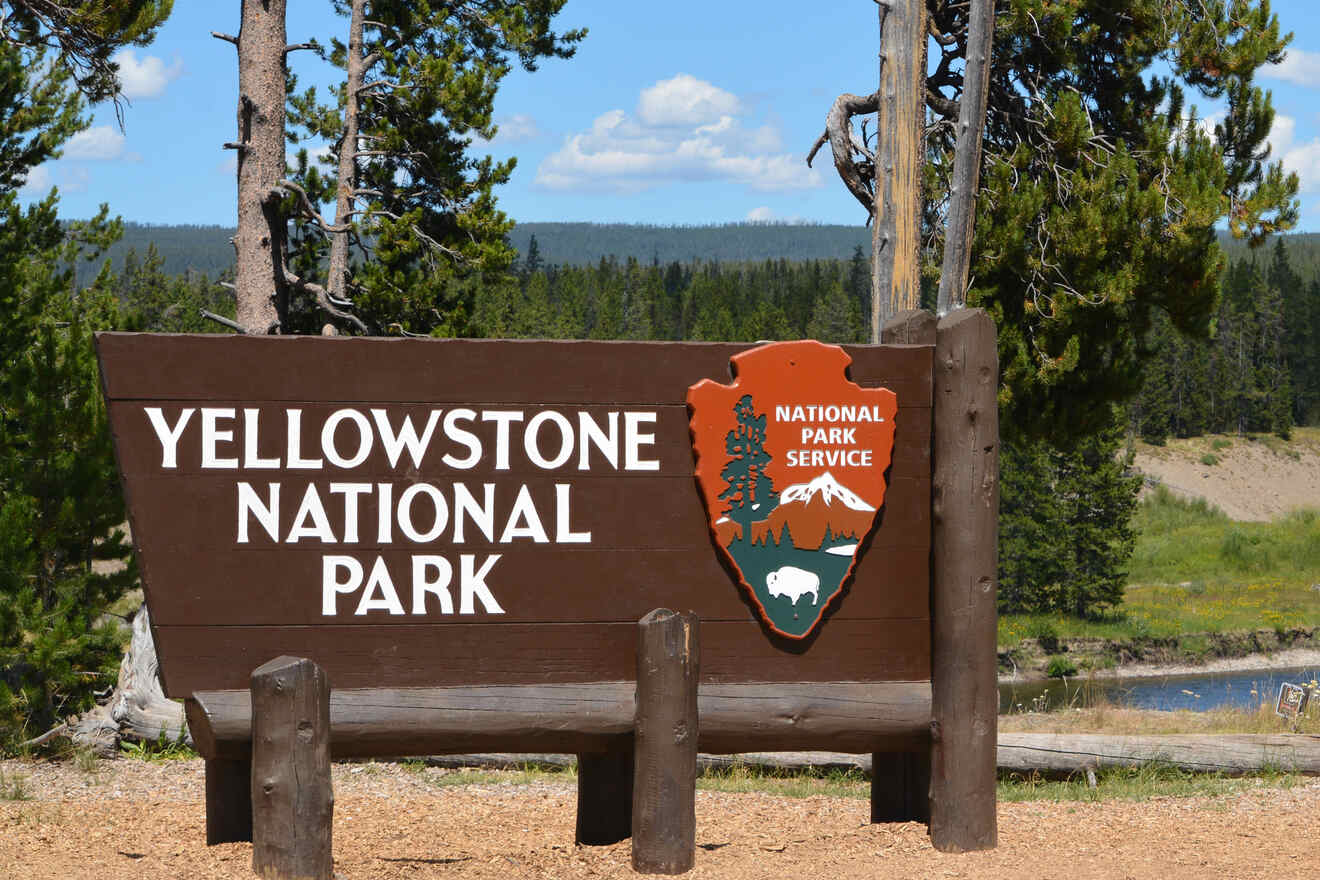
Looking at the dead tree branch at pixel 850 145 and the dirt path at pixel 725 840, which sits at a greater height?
the dead tree branch at pixel 850 145

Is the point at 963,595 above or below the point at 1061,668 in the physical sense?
above

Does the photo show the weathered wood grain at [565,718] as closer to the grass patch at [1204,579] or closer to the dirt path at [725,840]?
the dirt path at [725,840]

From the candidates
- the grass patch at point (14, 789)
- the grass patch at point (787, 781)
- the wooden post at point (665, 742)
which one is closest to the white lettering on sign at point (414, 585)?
the wooden post at point (665, 742)

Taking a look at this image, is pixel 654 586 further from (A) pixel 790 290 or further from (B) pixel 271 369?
(A) pixel 790 290

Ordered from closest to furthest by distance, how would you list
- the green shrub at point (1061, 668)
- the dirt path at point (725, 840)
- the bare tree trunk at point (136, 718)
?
the dirt path at point (725, 840), the bare tree trunk at point (136, 718), the green shrub at point (1061, 668)

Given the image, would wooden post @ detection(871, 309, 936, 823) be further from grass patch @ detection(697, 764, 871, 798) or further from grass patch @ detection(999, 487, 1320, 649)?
grass patch @ detection(999, 487, 1320, 649)

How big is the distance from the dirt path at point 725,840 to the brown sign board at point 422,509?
32.2 inches

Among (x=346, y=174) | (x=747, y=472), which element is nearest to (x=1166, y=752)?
(x=747, y=472)

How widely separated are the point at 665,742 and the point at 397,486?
1503 millimetres

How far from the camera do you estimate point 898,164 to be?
1083 centimetres

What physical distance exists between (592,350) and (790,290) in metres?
114

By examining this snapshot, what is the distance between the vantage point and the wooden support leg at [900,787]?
237 inches

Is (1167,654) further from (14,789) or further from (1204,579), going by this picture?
(14,789)

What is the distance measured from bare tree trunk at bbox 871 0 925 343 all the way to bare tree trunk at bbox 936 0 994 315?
510 mm
